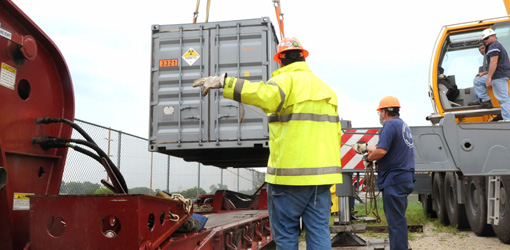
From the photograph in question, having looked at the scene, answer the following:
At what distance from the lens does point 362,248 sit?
6.57 m

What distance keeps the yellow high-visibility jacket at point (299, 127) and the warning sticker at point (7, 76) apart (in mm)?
1437

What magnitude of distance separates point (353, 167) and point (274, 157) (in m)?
2.96

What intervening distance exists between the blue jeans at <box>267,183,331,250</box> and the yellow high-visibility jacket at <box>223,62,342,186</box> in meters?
0.11

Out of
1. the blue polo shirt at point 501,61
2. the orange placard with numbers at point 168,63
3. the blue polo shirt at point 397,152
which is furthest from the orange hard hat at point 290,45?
the blue polo shirt at point 501,61

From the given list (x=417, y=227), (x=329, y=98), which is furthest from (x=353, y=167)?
(x=417, y=227)

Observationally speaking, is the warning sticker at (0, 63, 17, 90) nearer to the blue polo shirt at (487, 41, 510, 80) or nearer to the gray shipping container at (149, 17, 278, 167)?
the gray shipping container at (149, 17, 278, 167)

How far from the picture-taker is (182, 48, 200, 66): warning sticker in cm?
779

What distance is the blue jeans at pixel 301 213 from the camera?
11.8 feet

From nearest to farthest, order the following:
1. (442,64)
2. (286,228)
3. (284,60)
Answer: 1. (286,228)
2. (284,60)
3. (442,64)

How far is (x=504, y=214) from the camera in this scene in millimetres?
7246

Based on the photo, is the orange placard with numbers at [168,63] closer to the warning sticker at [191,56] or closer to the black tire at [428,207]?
the warning sticker at [191,56]

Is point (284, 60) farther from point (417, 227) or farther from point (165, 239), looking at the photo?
point (417, 227)

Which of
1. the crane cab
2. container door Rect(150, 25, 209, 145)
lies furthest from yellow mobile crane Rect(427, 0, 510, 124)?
container door Rect(150, 25, 209, 145)

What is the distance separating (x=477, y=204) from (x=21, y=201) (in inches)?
300
